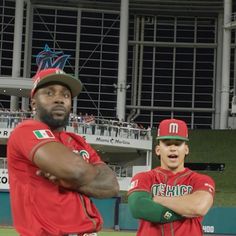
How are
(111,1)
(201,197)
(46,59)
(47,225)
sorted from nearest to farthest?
1. (47,225)
2. (201,197)
3. (46,59)
4. (111,1)

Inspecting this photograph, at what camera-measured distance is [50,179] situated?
2.78 metres

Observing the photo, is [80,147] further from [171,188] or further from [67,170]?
[171,188]

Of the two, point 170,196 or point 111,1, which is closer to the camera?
point 170,196

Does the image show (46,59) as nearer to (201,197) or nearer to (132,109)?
(132,109)

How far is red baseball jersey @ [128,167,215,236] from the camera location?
3795 millimetres

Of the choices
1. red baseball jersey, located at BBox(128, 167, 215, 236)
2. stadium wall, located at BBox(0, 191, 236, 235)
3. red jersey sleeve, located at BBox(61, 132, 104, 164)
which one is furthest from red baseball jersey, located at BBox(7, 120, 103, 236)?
stadium wall, located at BBox(0, 191, 236, 235)

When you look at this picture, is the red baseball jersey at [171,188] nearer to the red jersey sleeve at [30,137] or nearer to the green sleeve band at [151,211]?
the green sleeve band at [151,211]

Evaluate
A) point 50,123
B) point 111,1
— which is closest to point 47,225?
point 50,123

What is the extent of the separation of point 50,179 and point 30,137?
0.23 metres

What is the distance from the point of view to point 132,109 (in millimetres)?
56219

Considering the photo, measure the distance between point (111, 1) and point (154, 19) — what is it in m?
5.11

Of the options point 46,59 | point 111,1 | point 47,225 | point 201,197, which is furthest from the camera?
point 111,1

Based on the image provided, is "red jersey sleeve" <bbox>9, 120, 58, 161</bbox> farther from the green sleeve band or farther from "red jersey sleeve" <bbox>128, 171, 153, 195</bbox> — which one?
"red jersey sleeve" <bbox>128, 171, 153, 195</bbox>

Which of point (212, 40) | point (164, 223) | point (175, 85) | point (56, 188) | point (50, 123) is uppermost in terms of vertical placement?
point (212, 40)
